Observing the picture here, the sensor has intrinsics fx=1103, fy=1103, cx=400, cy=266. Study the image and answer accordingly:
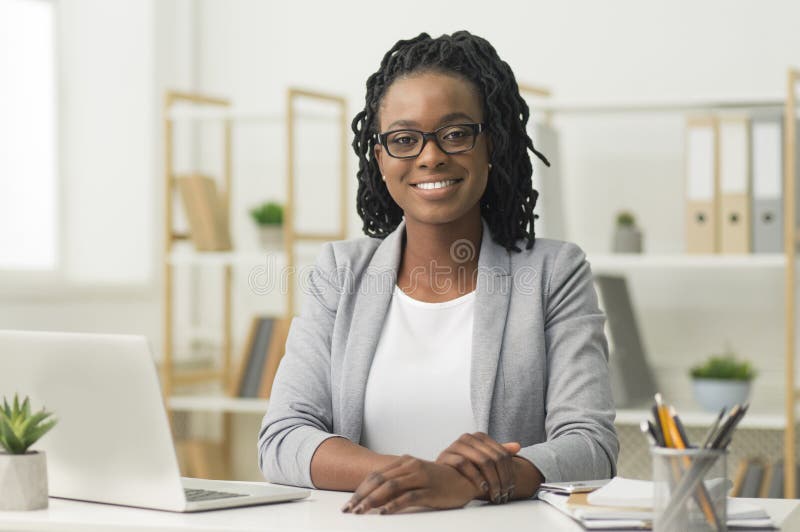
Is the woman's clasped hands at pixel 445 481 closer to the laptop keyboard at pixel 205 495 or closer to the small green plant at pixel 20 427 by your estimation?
the laptop keyboard at pixel 205 495

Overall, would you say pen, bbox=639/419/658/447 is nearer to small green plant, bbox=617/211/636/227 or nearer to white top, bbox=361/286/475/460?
white top, bbox=361/286/475/460

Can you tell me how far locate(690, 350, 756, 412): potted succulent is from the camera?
9.64 ft

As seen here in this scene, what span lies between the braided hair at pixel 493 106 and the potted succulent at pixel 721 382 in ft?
4.55

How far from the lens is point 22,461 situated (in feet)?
4.05

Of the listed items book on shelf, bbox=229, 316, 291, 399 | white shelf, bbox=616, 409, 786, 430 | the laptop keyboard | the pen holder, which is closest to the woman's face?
the laptop keyboard

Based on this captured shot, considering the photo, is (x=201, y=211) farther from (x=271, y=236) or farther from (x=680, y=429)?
(x=680, y=429)

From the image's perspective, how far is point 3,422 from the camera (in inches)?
49.0

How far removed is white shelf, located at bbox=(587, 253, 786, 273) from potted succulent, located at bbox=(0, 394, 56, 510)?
1953mm

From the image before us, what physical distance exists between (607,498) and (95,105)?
2.73 m

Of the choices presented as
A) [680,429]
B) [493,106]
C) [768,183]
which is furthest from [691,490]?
[768,183]

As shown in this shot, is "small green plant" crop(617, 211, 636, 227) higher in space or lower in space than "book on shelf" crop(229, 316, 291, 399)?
higher

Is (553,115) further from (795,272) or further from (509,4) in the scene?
(795,272)

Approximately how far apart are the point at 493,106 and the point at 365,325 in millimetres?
387

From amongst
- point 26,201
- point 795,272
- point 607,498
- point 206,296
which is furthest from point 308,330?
point 206,296
